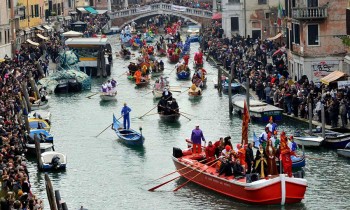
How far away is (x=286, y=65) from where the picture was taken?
277ft

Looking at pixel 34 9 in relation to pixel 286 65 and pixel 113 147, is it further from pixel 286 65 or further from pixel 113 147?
pixel 113 147

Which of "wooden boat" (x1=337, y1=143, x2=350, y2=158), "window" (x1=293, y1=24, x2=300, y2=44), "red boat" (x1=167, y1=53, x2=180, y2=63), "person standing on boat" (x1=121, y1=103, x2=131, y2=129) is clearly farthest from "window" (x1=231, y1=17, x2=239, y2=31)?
"wooden boat" (x1=337, y1=143, x2=350, y2=158)

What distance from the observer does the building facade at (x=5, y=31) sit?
94.9 m

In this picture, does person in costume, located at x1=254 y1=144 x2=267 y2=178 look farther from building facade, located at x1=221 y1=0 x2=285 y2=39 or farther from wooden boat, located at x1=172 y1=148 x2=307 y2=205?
building facade, located at x1=221 y1=0 x2=285 y2=39

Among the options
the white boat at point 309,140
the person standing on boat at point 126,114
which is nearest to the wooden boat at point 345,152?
the white boat at point 309,140

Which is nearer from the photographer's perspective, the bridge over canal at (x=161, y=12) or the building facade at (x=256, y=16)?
the building facade at (x=256, y=16)

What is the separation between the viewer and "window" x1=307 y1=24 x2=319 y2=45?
7475cm

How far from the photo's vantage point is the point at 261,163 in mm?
47688

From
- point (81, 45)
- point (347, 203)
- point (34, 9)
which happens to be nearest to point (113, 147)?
point (347, 203)

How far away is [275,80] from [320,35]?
3.83 meters

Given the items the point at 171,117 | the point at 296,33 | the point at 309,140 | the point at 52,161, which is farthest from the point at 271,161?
the point at 296,33

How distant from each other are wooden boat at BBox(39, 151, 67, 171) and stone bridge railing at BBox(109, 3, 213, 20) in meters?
78.2

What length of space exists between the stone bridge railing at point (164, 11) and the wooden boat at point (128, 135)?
2710 inches

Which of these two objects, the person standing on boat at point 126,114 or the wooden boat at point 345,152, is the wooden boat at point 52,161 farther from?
the wooden boat at point 345,152
